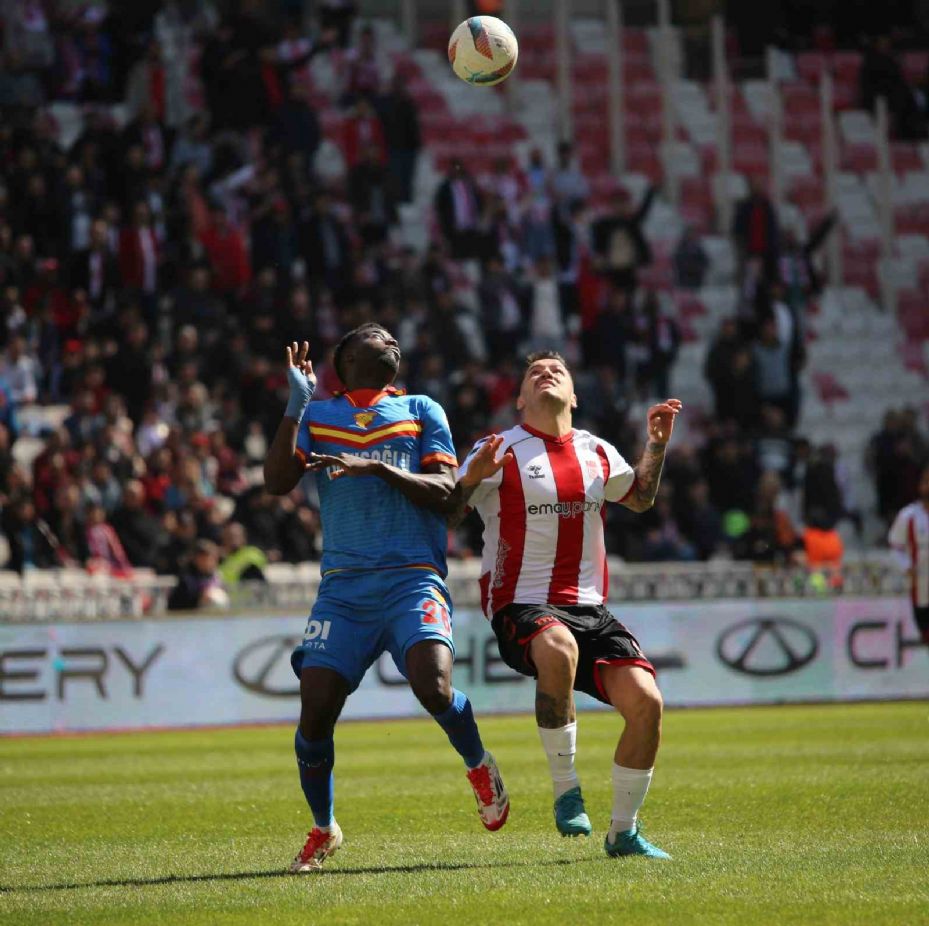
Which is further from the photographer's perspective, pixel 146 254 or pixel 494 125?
pixel 494 125

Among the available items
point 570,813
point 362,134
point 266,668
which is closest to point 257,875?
point 570,813

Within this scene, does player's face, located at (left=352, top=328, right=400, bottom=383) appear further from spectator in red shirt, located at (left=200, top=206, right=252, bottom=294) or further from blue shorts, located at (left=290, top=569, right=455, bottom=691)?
spectator in red shirt, located at (left=200, top=206, right=252, bottom=294)

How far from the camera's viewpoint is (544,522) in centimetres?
880

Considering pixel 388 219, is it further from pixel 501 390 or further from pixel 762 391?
pixel 762 391

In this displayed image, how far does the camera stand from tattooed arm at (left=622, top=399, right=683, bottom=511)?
877cm

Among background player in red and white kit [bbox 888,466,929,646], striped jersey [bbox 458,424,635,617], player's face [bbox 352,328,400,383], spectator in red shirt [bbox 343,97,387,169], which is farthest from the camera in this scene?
spectator in red shirt [bbox 343,97,387,169]

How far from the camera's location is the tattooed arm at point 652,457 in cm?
877

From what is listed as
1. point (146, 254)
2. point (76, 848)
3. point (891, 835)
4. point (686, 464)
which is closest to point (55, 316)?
point (146, 254)

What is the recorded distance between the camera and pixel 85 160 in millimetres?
23562

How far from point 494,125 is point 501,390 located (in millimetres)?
8484

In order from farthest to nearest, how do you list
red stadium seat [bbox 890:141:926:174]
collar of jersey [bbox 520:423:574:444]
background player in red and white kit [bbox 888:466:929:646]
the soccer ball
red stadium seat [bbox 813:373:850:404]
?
A: 1. red stadium seat [bbox 890:141:926:174]
2. red stadium seat [bbox 813:373:850:404]
3. background player in red and white kit [bbox 888:466:929:646]
4. the soccer ball
5. collar of jersey [bbox 520:423:574:444]

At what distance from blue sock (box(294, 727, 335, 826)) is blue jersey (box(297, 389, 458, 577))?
768 mm

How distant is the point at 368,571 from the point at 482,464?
0.70 meters

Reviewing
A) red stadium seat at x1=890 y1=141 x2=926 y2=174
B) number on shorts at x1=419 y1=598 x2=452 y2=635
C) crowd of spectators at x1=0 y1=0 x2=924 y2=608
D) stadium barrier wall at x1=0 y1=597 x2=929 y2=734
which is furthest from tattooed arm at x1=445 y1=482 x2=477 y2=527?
red stadium seat at x1=890 y1=141 x2=926 y2=174
